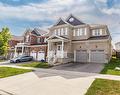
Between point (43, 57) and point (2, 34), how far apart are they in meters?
10.6

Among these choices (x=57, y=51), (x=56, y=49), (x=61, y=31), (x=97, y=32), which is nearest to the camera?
(x=57, y=51)

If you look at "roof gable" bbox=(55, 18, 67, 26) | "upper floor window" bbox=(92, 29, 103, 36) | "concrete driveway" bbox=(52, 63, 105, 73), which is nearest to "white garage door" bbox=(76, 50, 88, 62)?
"upper floor window" bbox=(92, 29, 103, 36)

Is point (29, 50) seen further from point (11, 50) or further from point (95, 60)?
point (95, 60)

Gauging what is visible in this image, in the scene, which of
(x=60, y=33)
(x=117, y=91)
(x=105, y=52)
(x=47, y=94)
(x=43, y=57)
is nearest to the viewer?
(x=47, y=94)

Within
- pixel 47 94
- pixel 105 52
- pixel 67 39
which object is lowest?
pixel 47 94

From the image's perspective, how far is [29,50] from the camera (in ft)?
125

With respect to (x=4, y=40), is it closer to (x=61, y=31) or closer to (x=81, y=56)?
(x=61, y=31)

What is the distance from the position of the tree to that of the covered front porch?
9.32 metres

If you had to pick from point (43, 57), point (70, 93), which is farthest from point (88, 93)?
point (43, 57)

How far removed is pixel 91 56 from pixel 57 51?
6.94 metres

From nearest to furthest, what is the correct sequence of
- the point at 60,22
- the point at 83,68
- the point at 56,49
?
the point at 83,68
the point at 56,49
the point at 60,22

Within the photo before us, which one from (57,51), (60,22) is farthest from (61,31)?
(57,51)

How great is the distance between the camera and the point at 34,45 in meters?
37.0

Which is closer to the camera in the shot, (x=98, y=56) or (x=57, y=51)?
(x=98, y=56)
